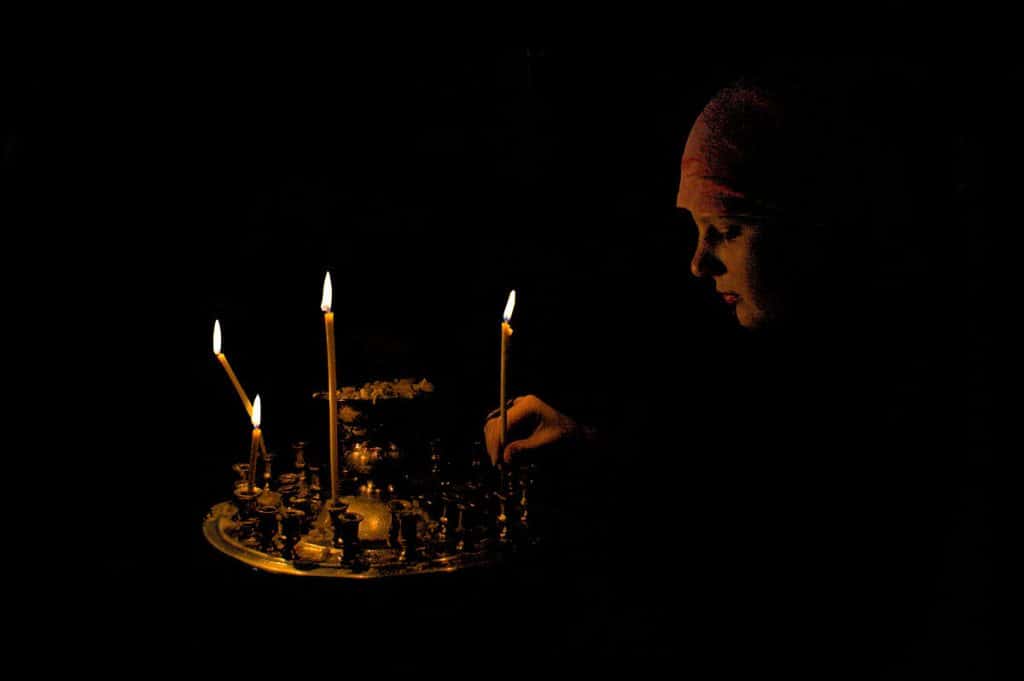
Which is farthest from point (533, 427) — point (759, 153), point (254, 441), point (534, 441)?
point (759, 153)

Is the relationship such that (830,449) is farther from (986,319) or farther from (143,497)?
(143,497)

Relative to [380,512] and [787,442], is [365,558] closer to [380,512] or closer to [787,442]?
[380,512]

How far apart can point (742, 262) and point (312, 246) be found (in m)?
1.02

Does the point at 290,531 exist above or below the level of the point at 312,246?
below

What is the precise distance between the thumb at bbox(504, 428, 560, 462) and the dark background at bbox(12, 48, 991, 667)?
177 mm

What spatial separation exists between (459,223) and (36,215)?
93 centimetres

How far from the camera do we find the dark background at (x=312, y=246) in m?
1.68

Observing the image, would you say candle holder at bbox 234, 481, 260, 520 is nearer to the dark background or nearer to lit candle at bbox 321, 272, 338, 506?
lit candle at bbox 321, 272, 338, 506

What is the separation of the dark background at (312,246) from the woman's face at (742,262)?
0.15 m

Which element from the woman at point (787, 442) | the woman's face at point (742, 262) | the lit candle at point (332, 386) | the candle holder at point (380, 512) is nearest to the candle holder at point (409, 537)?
the candle holder at point (380, 512)

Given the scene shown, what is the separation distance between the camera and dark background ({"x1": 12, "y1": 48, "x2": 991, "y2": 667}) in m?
1.68

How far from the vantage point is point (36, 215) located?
165 cm

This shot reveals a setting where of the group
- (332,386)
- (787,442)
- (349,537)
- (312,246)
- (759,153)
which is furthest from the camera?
(312,246)

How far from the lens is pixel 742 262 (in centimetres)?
164
